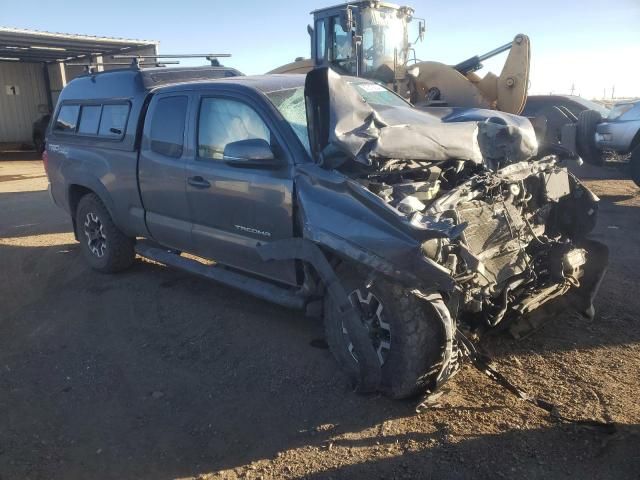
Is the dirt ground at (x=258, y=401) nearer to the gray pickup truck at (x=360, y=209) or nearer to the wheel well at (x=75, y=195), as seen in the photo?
the gray pickup truck at (x=360, y=209)

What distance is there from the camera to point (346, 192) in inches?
136

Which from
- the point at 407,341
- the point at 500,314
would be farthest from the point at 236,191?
the point at 500,314

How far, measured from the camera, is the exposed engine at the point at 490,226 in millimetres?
3293

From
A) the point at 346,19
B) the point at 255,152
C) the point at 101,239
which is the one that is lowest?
the point at 101,239

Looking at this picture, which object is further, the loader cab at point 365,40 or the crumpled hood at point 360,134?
the loader cab at point 365,40

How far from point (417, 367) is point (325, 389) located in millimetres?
710

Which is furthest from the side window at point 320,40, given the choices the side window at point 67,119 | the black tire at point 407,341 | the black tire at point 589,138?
the black tire at point 407,341

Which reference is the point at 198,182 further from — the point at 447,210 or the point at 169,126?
the point at 447,210

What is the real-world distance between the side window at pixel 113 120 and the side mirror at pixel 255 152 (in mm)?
1981

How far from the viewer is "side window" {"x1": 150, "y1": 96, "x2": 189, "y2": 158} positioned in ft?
15.8

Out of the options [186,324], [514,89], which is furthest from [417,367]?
[514,89]

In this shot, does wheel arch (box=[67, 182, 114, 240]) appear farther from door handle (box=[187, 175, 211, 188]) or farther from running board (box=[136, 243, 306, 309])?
door handle (box=[187, 175, 211, 188])

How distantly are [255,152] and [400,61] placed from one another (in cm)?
798

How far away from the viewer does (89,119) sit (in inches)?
239
